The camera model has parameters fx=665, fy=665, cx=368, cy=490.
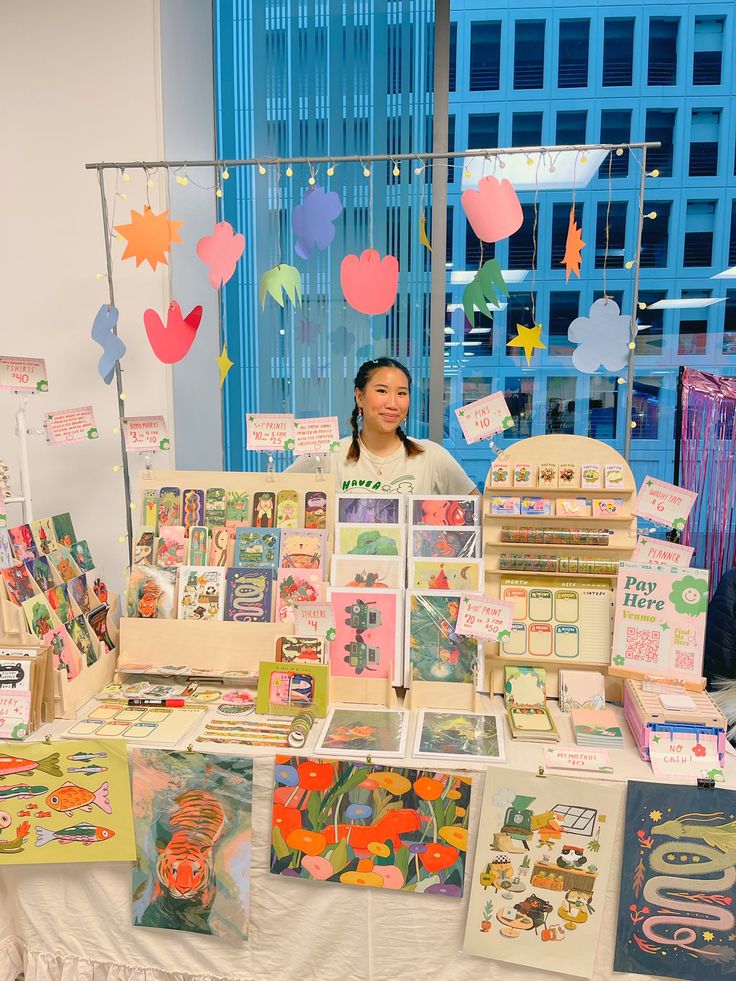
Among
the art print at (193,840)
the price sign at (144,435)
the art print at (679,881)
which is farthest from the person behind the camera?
the price sign at (144,435)

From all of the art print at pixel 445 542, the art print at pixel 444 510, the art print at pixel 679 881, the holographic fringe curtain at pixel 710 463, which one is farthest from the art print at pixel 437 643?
the holographic fringe curtain at pixel 710 463

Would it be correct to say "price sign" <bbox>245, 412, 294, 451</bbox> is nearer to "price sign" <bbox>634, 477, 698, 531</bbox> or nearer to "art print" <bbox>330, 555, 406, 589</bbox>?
"art print" <bbox>330, 555, 406, 589</bbox>

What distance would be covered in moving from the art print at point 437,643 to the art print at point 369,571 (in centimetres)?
9

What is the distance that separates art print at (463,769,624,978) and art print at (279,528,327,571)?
756 mm

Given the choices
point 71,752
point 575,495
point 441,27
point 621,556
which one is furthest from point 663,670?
point 441,27

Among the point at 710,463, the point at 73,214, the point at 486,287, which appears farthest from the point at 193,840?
the point at 73,214

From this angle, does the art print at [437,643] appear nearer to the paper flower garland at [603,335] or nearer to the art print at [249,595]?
the art print at [249,595]

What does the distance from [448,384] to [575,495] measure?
6.34 ft

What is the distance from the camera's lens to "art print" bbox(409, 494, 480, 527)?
6.50 ft

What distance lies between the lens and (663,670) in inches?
67.2

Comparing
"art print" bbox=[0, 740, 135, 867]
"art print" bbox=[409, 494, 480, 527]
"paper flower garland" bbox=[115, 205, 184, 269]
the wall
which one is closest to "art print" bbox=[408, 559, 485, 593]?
"art print" bbox=[409, 494, 480, 527]

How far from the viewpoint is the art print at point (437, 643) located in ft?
5.84

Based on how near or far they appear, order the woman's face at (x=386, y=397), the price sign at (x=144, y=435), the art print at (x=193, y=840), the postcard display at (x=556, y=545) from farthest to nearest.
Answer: the woman's face at (x=386, y=397) < the price sign at (x=144, y=435) < the postcard display at (x=556, y=545) < the art print at (x=193, y=840)

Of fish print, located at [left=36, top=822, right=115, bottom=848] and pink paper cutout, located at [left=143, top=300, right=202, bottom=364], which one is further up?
pink paper cutout, located at [left=143, top=300, right=202, bottom=364]
